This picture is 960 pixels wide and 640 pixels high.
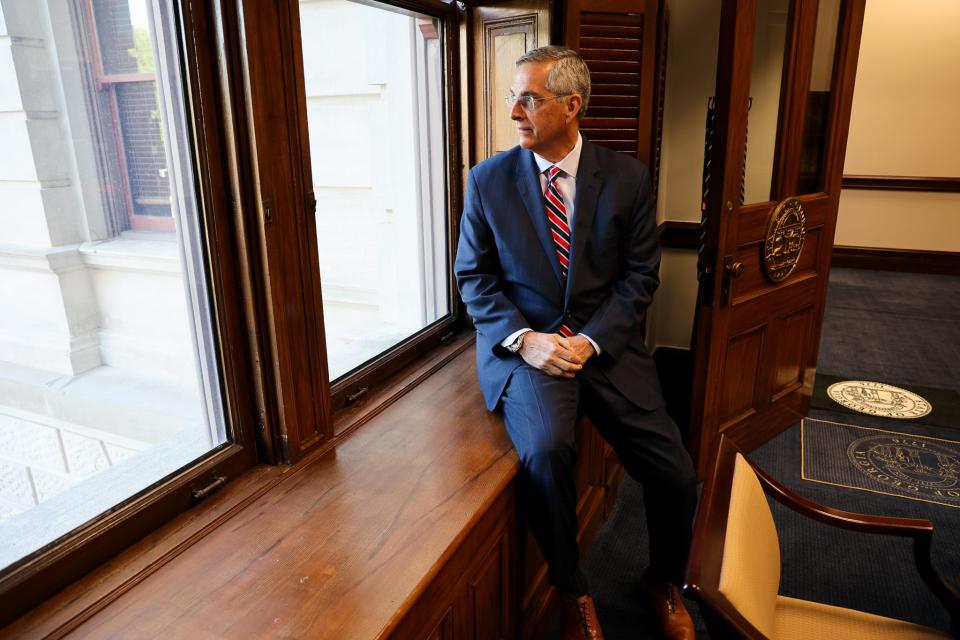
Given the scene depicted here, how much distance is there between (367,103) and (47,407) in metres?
1.09

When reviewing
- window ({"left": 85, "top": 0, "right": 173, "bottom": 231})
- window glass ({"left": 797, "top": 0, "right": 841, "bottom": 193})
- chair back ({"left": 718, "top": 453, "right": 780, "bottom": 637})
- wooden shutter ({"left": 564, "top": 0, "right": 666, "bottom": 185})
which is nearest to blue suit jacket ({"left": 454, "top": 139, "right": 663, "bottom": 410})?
wooden shutter ({"left": 564, "top": 0, "right": 666, "bottom": 185})

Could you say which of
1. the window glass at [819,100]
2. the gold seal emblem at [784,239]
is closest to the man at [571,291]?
the gold seal emblem at [784,239]

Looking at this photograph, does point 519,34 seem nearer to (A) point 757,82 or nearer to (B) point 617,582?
(A) point 757,82

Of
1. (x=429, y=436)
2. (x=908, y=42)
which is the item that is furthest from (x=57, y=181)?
(x=908, y=42)

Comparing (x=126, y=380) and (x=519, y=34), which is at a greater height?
(x=519, y=34)

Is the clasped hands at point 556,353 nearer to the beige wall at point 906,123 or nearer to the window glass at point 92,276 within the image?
the window glass at point 92,276

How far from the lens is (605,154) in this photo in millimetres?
1648

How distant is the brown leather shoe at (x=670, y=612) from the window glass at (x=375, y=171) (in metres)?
0.91

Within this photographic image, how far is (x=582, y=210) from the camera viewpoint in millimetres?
1562

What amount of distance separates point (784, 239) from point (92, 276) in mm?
1970

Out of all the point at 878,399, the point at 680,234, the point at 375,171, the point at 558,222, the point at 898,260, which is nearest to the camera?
the point at 558,222

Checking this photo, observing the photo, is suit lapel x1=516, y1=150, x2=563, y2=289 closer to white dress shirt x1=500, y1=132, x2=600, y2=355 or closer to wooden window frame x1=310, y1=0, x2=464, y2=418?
white dress shirt x1=500, y1=132, x2=600, y2=355

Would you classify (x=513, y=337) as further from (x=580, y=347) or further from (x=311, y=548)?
(x=311, y=548)

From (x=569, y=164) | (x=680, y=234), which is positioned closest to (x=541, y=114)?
(x=569, y=164)
